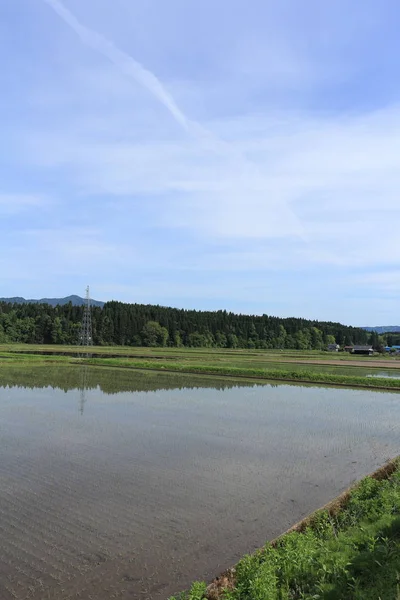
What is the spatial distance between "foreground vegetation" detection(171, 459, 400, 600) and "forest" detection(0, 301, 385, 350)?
349 ft

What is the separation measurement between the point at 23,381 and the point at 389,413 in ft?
72.5

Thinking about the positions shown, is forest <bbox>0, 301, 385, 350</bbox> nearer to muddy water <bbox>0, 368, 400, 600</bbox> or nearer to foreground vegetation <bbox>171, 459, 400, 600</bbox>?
muddy water <bbox>0, 368, 400, 600</bbox>

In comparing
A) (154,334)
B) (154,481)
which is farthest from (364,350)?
(154,481)

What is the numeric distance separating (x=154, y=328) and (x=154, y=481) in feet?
360

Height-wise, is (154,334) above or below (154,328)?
below

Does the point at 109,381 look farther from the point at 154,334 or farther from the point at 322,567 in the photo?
the point at 154,334

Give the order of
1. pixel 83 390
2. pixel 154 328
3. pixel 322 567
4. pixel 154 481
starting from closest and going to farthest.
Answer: pixel 322 567 < pixel 154 481 < pixel 83 390 < pixel 154 328

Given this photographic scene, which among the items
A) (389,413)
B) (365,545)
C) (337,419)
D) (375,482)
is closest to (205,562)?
(365,545)

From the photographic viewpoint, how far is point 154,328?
120m

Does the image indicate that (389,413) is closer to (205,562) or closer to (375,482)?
(375,482)

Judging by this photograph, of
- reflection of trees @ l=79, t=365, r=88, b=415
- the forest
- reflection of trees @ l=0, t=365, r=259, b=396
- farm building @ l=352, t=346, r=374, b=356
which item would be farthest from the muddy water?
the forest

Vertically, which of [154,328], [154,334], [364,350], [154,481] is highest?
[154,328]

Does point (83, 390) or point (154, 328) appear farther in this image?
point (154, 328)

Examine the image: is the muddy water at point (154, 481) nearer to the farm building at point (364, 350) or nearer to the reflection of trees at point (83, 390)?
the reflection of trees at point (83, 390)
